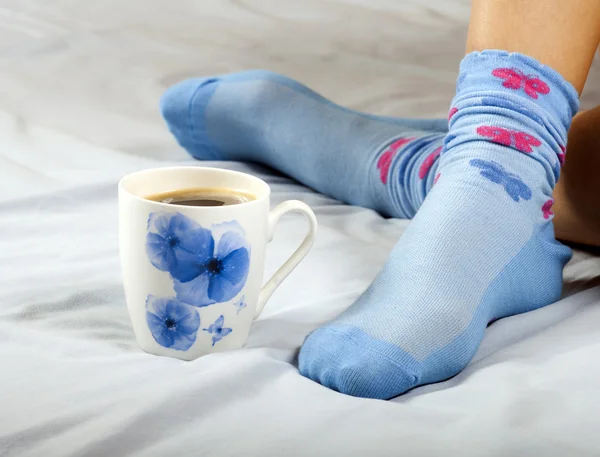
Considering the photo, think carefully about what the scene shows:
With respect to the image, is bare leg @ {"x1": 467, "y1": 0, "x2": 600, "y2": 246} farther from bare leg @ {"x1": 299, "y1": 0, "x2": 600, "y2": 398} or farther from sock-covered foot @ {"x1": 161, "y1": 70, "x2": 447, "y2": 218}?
sock-covered foot @ {"x1": 161, "y1": 70, "x2": 447, "y2": 218}

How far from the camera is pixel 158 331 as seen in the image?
57 centimetres

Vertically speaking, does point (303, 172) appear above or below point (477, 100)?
below

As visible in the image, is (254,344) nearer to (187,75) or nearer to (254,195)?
(254,195)

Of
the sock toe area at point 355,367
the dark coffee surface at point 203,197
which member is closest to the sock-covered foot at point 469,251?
the sock toe area at point 355,367

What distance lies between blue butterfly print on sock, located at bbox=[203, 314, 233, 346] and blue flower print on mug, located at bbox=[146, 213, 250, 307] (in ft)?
0.06

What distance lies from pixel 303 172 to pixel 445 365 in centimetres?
52

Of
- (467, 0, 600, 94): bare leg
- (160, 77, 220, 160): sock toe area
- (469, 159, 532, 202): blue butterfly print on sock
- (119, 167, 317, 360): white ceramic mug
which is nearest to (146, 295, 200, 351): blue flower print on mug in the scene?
(119, 167, 317, 360): white ceramic mug

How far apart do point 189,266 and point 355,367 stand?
0.13 m

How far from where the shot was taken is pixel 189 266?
538mm

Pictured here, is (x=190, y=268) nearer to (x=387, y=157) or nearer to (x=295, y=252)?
(x=295, y=252)

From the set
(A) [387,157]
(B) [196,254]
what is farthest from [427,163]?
(B) [196,254]

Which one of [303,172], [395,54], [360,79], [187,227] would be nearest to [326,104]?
[303,172]

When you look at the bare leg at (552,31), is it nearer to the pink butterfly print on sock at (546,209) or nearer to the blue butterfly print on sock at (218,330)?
the pink butterfly print on sock at (546,209)

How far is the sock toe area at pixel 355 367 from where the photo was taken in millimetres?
542
